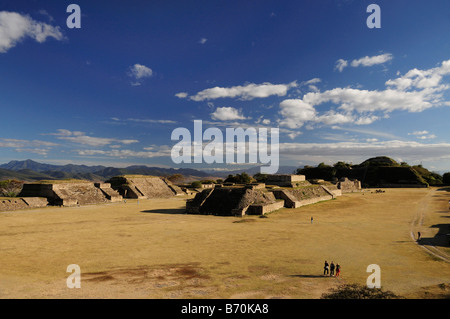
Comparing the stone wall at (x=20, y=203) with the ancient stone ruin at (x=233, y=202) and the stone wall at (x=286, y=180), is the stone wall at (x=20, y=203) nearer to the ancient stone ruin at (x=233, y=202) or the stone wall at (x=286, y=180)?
the ancient stone ruin at (x=233, y=202)

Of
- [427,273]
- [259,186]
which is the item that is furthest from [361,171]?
[427,273]

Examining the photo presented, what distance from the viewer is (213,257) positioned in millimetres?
→ 19234

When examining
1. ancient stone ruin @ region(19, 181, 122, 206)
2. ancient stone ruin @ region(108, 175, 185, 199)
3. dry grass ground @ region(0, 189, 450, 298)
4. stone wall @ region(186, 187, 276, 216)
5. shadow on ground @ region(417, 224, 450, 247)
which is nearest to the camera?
dry grass ground @ region(0, 189, 450, 298)

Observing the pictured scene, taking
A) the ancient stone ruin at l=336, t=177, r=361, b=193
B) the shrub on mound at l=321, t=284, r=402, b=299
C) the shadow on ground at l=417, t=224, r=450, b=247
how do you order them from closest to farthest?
the shrub on mound at l=321, t=284, r=402, b=299
the shadow on ground at l=417, t=224, r=450, b=247
the ancient stone ruin at l=336, t=177, r=361, b=193

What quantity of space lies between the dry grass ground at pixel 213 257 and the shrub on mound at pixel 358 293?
627 millimetres

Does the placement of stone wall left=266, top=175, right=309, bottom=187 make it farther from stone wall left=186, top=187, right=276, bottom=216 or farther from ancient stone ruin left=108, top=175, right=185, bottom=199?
ancient stone ruin left=108, top=175, right=185, bottom=199

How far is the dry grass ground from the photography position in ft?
45.0

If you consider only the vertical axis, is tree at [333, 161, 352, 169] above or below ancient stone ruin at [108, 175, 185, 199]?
above

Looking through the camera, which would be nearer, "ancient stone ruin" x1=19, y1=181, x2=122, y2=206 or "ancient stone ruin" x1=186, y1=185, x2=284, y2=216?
"ancient stone ruin" x1=186, y1=185, x2=284, y2=216

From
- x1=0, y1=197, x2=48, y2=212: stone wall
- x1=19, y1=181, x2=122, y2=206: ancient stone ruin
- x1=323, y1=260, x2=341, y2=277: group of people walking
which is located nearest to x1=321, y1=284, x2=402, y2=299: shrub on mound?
x1=323, y1=260, x2=341, y2=277: group of people walking

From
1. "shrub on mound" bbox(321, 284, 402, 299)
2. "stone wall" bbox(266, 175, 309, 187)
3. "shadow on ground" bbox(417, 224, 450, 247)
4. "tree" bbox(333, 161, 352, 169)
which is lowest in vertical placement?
"shadow on ground" bbox(417, 224, 450, 247)

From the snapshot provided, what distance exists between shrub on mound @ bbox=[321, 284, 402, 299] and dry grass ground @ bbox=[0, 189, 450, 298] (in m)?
0.63
